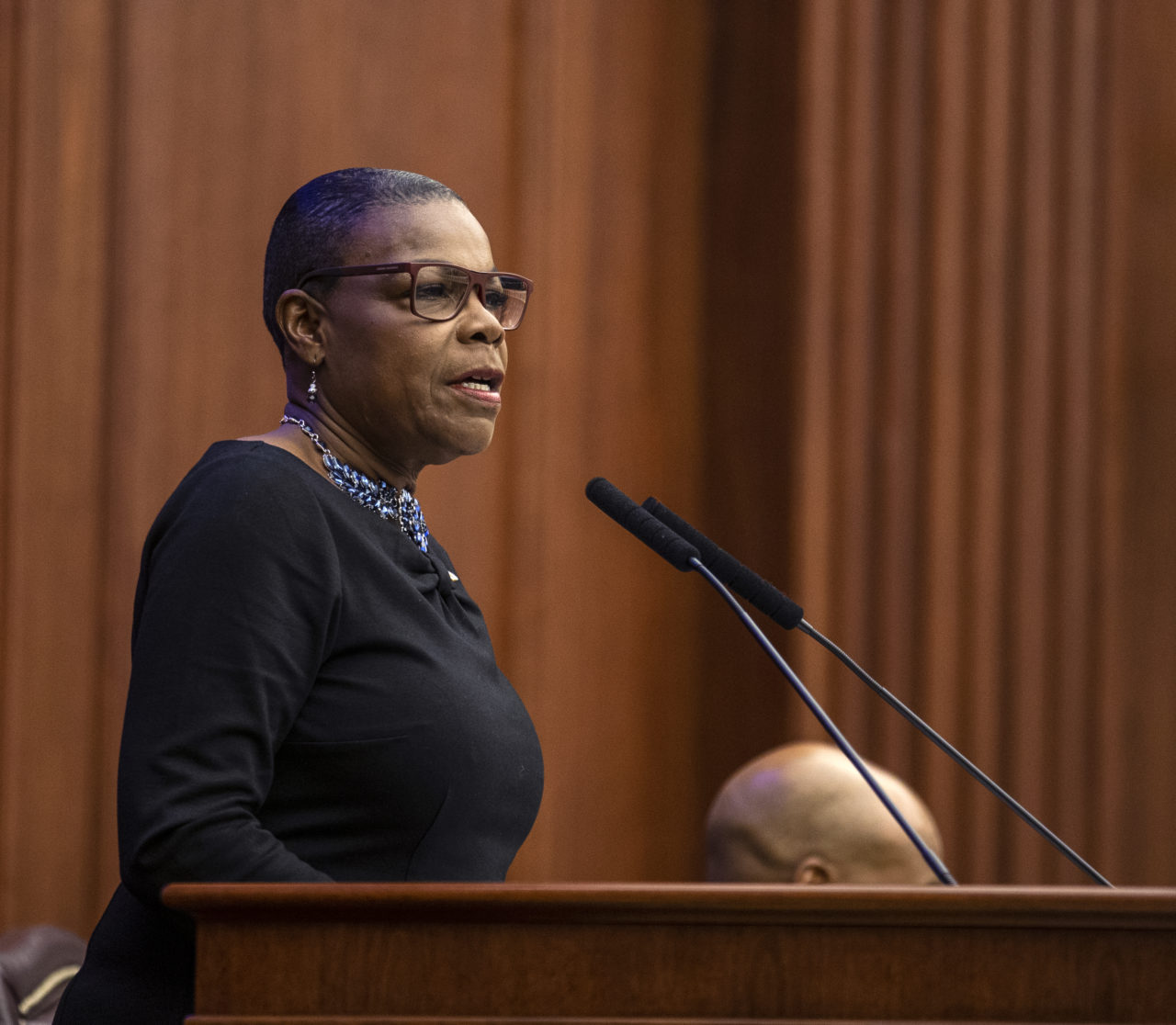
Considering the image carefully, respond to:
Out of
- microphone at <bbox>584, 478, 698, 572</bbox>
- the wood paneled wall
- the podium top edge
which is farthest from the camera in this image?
the wood paneled wall

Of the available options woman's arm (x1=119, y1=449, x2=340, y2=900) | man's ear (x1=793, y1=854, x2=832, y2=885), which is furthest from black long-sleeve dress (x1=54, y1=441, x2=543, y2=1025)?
man's ear (x1=793, y1=854, x2=832, y2=885)

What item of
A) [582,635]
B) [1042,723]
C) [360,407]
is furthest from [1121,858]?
[360,407]

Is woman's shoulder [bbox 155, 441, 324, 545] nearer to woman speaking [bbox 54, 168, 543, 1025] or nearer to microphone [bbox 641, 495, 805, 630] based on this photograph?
woman speaking [bbox 54, 168, 543, 1025]

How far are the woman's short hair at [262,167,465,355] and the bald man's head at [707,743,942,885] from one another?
1169 mm

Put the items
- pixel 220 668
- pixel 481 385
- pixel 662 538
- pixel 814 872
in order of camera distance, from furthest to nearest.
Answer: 1. pixel 814 872
2. pixel 481 385
3. pixel 662 538
4. pixel 220 668

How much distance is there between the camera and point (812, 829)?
231 centimetres

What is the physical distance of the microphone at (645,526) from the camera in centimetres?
143

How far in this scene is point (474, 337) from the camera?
153 centimetres

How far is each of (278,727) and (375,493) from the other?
33 cm

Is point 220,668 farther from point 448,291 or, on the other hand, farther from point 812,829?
point 812,829

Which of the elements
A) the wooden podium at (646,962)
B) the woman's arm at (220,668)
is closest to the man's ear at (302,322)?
the woman's arm at (220,668)

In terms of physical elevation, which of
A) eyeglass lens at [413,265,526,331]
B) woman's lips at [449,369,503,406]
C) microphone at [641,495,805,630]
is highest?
eyeglass lens at [413,265,526,331]

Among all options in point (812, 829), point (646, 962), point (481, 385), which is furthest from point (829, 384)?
point (646, 962)

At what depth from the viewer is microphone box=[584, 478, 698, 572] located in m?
1.43
